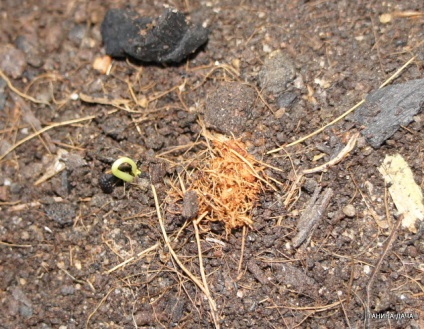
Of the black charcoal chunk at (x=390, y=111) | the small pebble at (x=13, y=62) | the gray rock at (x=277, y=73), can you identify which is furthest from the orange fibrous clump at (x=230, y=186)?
the small pebble at (x=13, y=62)

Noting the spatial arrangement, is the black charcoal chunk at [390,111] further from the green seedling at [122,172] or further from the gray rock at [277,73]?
the green seedling at [122,172]

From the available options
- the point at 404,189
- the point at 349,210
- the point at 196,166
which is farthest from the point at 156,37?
the point at 404,189

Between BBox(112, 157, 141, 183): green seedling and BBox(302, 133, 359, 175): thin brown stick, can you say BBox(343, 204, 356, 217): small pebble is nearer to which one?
BBox(302, 133, 359, 175): thin brown stick

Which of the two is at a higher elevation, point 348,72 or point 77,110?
point 348,72

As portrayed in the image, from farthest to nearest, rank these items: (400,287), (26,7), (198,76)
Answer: (26,7) < (198,76) < (400,287)

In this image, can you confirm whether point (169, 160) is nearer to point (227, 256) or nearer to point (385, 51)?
point (227, 256)

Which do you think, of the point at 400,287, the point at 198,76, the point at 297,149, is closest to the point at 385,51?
the point at 297,149

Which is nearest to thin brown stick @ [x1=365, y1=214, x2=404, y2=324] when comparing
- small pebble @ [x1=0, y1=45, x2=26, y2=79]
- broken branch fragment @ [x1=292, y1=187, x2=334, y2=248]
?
broken branch fragment @ [x1=292, y1=187, x2=334, y2=248]
